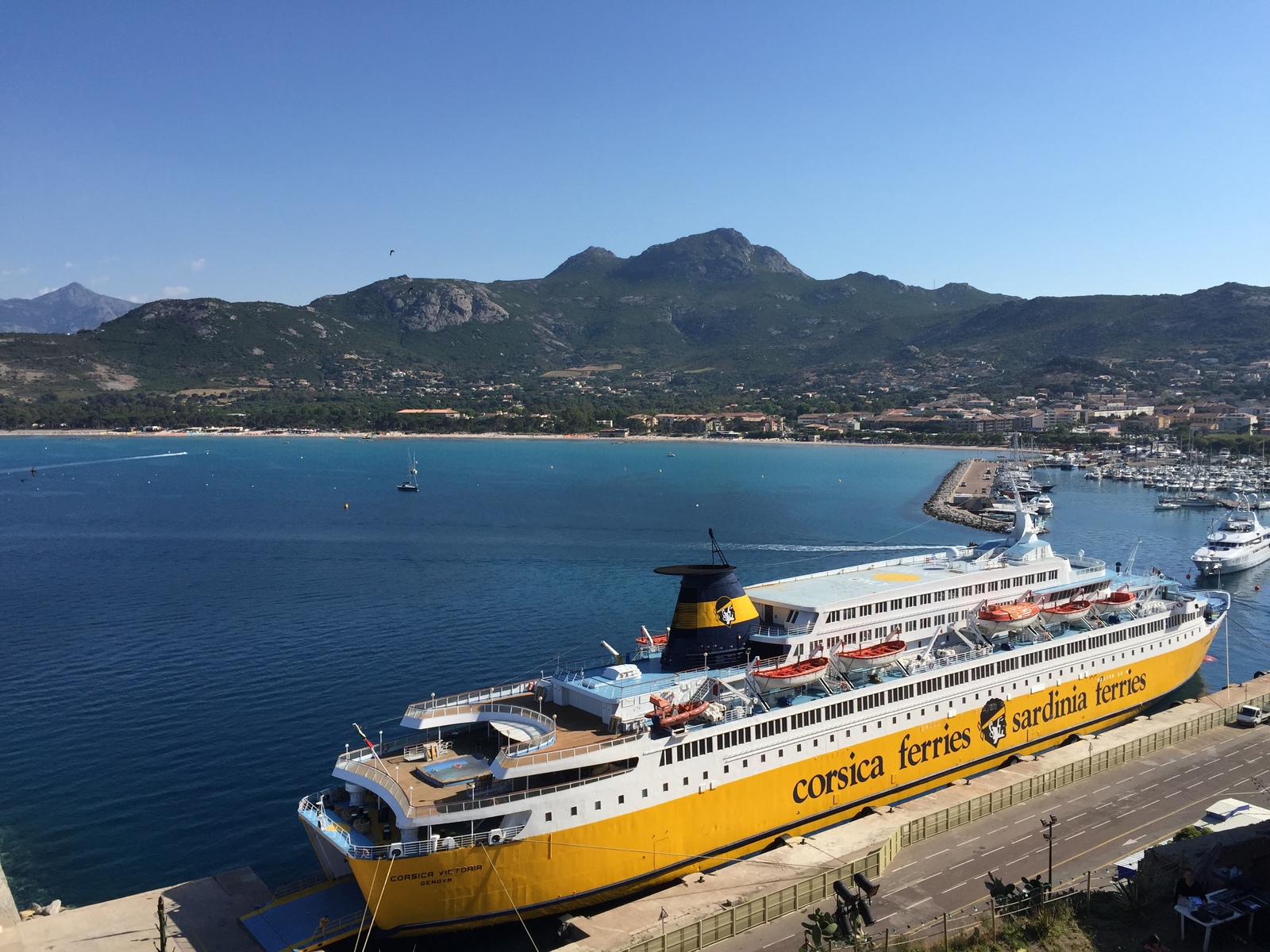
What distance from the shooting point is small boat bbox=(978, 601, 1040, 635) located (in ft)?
95.1

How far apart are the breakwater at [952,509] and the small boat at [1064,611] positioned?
47771 mm

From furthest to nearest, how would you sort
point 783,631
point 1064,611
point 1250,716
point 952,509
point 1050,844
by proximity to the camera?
point 952,509, point 1064,611, point 1250,716, point 783,631, point 1050,844

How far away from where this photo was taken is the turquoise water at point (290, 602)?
25.7 meters

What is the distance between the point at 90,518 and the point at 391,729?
63.7 meters

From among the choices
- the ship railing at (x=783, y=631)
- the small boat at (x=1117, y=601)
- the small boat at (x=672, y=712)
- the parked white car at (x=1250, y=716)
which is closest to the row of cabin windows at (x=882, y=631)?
the ship railing at (x=783, y=631)

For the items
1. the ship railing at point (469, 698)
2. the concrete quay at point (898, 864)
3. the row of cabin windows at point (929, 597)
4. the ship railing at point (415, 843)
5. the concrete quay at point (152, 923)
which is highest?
the row of cabin windows at point (929, 597)

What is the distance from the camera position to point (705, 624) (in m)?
25.0

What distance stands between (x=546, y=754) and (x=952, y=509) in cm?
7574

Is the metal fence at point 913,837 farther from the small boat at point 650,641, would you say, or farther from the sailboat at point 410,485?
the sailboat at point 410,485

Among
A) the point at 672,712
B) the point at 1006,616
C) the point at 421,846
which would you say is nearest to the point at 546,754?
the point at 421,846

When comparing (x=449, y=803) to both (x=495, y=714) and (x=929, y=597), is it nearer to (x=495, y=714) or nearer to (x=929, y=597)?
(x=495, y=714)

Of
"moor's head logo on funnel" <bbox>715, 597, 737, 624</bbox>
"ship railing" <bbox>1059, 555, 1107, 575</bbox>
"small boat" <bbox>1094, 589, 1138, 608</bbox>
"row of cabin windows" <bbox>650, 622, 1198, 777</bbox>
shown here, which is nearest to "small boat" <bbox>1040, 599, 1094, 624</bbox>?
"row of cabin windows" <bbox>650, 622, 1198, 777</bbox>

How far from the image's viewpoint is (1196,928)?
14.9m

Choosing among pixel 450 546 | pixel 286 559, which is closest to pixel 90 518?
pixel 286 559
